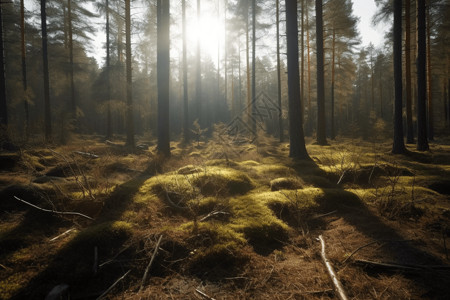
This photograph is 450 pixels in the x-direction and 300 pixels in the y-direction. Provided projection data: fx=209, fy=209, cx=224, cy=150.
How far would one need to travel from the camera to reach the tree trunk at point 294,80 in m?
8.38

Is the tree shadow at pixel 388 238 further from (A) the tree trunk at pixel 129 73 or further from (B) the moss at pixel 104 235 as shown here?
(A) the tree trunk at pixel 129 73

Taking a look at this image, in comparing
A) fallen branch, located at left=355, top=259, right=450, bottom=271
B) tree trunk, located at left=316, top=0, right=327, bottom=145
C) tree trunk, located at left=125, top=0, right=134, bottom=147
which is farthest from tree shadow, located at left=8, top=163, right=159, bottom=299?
tree trunk, located at left=316, top=0, right=327, bottom=145

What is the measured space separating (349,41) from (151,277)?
886 inches

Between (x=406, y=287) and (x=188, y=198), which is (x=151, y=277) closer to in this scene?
(x=188, y=198)

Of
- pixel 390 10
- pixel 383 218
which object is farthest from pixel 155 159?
pixel 390 10

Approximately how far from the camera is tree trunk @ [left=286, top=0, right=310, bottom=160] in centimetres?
838

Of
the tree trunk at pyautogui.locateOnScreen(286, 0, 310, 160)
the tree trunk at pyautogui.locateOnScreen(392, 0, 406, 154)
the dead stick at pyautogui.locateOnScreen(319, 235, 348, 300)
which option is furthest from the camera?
the tree trunk at pyautogui.locateOnScreen(392, 0, 406, 154)

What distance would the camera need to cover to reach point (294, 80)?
27.8ft

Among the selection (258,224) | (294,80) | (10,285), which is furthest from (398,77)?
(10,285)

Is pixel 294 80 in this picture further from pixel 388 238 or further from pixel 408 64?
pixel 408 64

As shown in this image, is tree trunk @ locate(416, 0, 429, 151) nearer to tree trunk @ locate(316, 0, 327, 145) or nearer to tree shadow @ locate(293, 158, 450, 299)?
tree trunk @ locate(316, 0, 327, 145)

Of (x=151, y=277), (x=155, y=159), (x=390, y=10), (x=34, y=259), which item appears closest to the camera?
(x=151, y=277)

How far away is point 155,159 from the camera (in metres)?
8.71

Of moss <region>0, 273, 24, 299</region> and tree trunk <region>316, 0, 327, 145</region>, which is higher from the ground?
tree trunk <region>316, 0, 327, 145</region>
